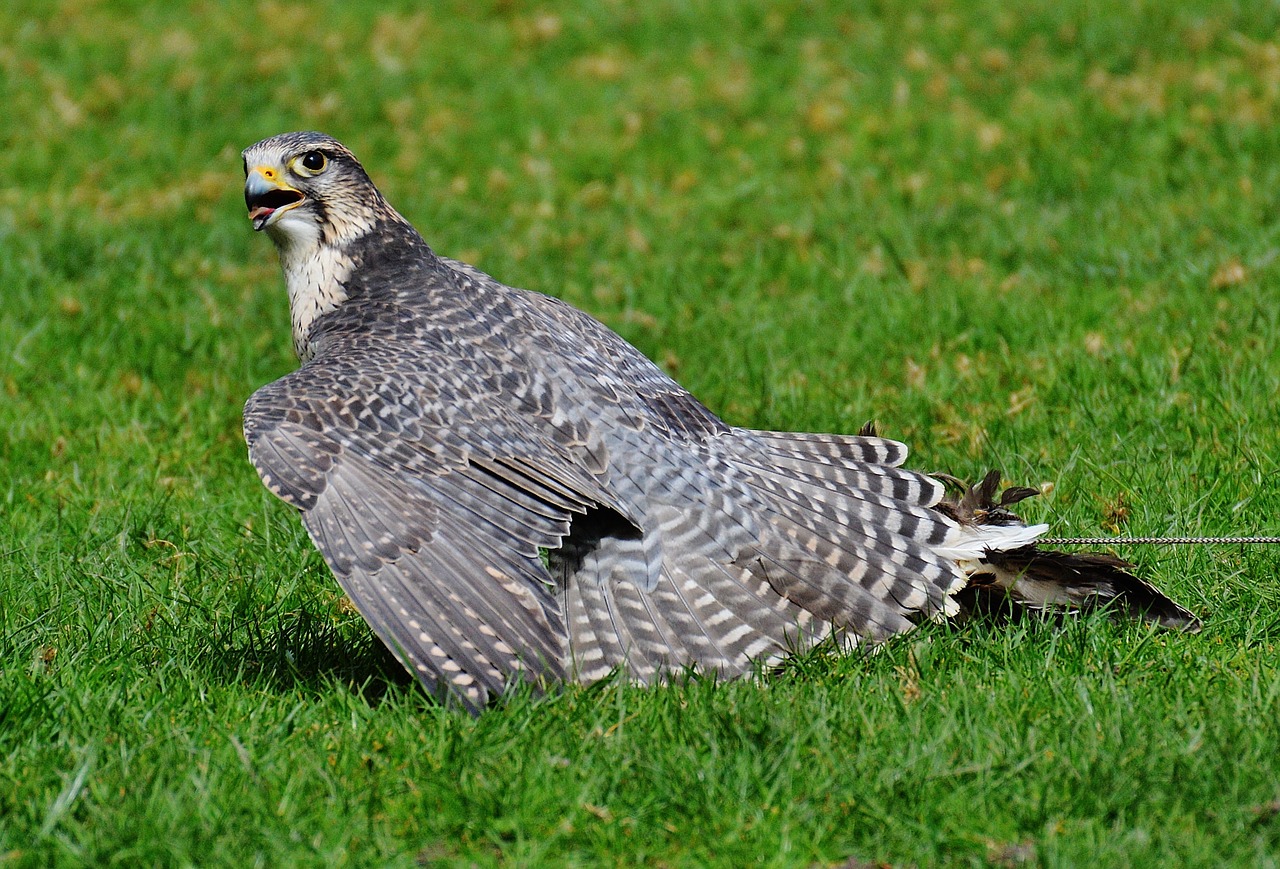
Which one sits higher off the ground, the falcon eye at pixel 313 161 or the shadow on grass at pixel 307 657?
the falcon eye at pixel 313 161

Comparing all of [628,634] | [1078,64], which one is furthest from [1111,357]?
[1078,64]

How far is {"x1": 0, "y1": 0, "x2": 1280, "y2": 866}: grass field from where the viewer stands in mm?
3699

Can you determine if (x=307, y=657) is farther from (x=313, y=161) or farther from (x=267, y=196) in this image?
(x=313, y=161)

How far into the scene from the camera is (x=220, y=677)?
4.60 meters

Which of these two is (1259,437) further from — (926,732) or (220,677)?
(220,677)

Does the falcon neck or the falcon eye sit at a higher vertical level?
the falcon eye

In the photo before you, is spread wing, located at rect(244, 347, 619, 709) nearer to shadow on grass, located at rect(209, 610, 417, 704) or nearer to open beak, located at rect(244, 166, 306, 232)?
shadow on grass, located at rect(209, 610, 417, 704)

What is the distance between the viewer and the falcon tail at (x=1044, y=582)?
14.9 ft

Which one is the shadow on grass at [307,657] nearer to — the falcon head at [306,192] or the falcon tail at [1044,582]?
the falcon head at [306,192]

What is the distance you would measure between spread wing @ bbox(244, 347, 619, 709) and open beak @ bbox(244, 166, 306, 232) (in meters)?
0.90

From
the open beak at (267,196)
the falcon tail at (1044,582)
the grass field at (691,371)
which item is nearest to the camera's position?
the grass field at (691,371)

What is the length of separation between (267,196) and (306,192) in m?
0.14

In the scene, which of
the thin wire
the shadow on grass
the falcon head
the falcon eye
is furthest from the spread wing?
the thin wire

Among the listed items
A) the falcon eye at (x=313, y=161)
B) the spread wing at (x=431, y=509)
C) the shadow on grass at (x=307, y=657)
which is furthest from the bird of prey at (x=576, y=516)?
the falcon eye at (x=313, y=161)
